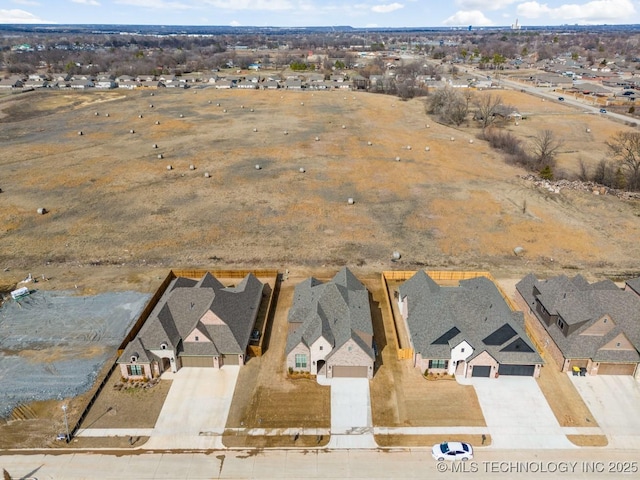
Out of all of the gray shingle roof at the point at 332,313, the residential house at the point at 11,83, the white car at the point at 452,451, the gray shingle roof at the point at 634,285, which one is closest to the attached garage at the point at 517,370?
the white car at the point at 452,451

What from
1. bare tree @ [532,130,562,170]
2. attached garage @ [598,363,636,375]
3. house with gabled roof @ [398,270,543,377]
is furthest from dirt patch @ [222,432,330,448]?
bare tree @ [532,130,562,170]

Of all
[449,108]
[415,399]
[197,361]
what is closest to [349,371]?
[415,399]

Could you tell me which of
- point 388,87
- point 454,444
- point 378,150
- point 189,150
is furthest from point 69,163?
point 388,87

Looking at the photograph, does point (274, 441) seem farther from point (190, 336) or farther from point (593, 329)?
point (593, 329)

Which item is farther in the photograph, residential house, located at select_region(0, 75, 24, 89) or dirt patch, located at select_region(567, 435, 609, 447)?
residential house, located at select_region(0, 75, 24, 89)

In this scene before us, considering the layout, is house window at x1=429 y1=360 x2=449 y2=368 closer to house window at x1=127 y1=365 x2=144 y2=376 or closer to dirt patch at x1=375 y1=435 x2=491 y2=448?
dirt patch at x1=375 y1=435 x2=491 y2=448

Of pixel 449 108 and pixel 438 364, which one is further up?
pixel 449 108

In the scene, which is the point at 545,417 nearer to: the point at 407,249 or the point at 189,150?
the point at 407,249
